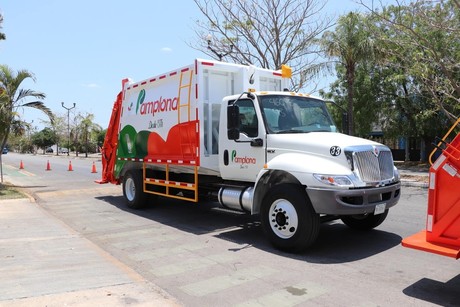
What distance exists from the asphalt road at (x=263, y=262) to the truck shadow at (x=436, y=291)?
0.01 meters

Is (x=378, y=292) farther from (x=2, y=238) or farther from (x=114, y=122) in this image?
(x=114, y=122)

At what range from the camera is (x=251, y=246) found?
22.5ft

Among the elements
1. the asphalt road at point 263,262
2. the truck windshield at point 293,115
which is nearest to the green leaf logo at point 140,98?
the asphalt road at point 263,262

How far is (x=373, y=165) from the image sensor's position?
6.36m

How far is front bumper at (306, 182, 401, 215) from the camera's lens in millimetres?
5938

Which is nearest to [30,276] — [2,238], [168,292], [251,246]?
[168,292]

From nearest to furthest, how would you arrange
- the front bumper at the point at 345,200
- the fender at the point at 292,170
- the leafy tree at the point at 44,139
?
the front bumper at the point at 345,200, the fender at the point at 292,170, the leafy tree at the point at 44,139

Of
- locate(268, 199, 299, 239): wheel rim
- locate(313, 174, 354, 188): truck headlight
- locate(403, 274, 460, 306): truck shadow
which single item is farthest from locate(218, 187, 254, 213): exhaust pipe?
locate(403, 274, 460, 306): truck shadow

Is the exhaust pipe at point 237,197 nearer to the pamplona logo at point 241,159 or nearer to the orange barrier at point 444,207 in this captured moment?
the pamplona logo at point 241,159

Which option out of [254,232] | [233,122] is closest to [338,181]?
[233,122]

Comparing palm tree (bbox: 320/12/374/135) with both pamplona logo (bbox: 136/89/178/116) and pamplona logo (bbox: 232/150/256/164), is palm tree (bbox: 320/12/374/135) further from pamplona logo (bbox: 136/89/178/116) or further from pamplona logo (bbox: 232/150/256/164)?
pamplona logo (bbox: 232/150/256/164)

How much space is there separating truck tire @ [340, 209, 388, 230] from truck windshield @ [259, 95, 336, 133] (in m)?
1.60

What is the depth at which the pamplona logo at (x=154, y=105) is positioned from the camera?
9305 millimetres

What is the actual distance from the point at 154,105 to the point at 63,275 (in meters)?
5.36
